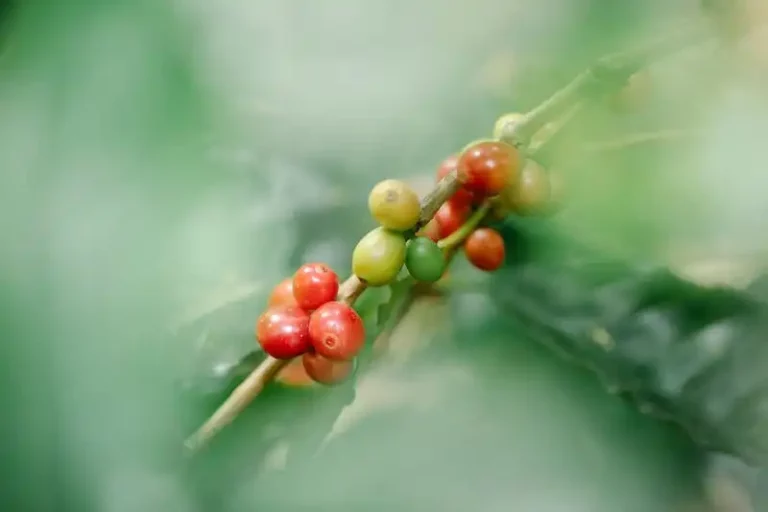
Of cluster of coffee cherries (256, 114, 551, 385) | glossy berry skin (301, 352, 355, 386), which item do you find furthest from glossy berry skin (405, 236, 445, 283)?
glossy berry skin (301, 352, 355, 386)

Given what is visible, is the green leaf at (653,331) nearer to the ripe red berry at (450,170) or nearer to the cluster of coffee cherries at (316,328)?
the ripe red berry at (450,170)

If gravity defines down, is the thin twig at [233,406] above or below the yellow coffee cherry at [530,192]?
below

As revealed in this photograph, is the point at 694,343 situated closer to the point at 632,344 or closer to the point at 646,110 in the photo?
the point at 632,344

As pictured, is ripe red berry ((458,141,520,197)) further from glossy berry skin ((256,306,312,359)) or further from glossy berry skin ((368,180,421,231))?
glossy berry skin ((256,306,312,359))

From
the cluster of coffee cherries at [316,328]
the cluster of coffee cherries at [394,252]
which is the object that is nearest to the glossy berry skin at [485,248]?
the cluster of coffee cherries at [394,252]

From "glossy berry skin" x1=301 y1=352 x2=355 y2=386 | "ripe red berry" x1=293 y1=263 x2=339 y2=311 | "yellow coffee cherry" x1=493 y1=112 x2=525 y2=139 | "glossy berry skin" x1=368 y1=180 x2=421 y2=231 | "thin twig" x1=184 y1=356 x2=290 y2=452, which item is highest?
"yellow coffee cherry" x1=493 y1=112 x2=525 y2=139

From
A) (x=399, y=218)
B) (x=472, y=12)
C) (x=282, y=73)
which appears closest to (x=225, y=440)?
(x=399, y=218)
